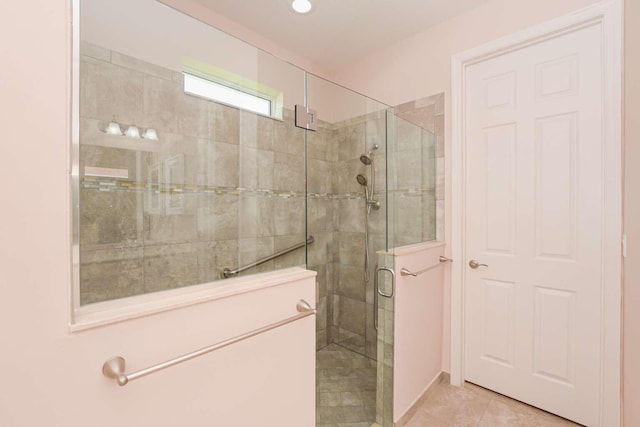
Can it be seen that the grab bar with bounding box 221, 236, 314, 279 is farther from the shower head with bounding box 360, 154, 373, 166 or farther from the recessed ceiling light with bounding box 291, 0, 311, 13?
the recessed ceiling light with bounding box 291, 0, 311, 13

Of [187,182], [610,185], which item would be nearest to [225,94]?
[187,182]

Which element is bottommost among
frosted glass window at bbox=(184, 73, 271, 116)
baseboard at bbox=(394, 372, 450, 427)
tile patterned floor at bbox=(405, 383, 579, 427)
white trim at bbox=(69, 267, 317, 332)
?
tile patterned floor at bbox=(405, 383, 579, 427)

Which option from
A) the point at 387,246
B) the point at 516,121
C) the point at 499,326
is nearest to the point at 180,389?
the point at 387,246

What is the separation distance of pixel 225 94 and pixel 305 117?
423 millimetres

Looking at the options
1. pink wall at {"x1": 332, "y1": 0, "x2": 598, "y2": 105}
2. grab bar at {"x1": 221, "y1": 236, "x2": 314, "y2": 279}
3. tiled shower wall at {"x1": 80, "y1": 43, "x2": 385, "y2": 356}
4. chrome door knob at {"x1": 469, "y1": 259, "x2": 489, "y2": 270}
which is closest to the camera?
grab bar at {"x1": 221, "y1": 236, "x2": 314, "y2": 279}

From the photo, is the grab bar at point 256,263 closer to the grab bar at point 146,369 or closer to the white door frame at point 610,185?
the grab bar at point 146,369

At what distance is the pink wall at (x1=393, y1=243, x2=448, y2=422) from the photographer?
1707 millimetres

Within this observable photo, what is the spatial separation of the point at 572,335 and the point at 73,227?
2.45 m

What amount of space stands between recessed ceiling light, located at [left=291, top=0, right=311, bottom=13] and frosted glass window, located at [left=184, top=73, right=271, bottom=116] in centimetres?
99

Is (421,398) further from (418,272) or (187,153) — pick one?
(187,153)

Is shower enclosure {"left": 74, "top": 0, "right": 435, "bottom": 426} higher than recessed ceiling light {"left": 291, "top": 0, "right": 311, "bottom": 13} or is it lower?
lower

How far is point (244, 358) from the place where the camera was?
1031 mm

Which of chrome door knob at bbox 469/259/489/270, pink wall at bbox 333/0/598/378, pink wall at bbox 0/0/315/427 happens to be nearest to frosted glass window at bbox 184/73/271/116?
pink wall at bbox 0/0/315/427

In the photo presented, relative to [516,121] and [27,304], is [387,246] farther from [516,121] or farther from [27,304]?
[27,304]
